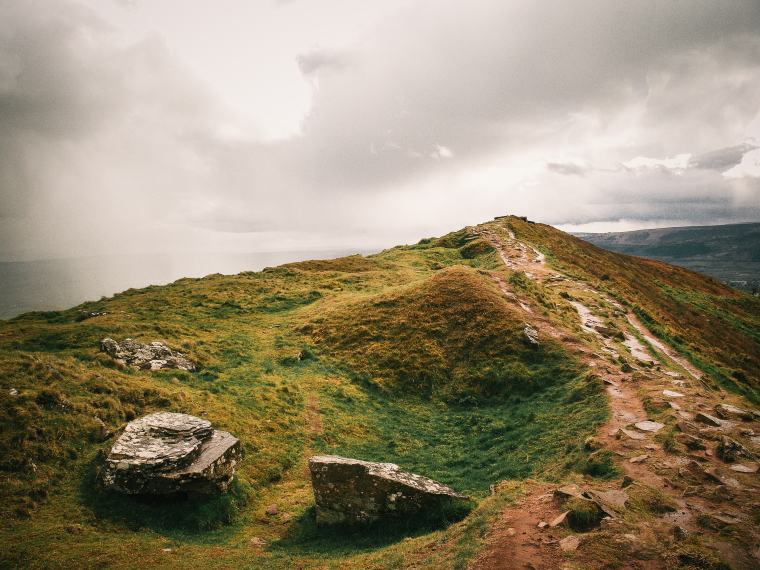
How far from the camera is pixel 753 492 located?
25.4ft

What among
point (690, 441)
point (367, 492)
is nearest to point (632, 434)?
point (690, 441)

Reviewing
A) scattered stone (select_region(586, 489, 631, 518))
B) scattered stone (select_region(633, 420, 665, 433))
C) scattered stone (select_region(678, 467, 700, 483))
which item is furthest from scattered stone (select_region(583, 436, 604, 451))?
scattered stone (select_region(586, 489, 631, 518))

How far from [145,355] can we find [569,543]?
22983mm

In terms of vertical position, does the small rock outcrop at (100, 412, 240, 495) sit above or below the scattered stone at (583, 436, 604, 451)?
above

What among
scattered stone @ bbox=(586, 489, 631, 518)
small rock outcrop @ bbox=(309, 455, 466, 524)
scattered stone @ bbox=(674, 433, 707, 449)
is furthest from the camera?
small rock outcrop @ bbox=(309, 455, 466, 524)

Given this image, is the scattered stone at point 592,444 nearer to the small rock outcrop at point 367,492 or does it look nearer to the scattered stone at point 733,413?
the scattered stone at point 733,413

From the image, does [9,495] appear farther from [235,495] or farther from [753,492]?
[753,492]

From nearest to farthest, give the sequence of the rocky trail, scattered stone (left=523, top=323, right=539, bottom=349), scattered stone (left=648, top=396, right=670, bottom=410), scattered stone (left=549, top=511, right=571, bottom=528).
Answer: the rocky trail, scattered stone (left=549, top=511, right=571, bottom=528), scattered stone (left=648, top=396, right=670, bottom=410), scattered stone (left=523, top=323, right=539, bottom=349)

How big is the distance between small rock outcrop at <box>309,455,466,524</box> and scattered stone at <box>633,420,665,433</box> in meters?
7.09

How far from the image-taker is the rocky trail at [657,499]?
247 inches

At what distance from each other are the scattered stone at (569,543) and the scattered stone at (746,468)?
5.59 m

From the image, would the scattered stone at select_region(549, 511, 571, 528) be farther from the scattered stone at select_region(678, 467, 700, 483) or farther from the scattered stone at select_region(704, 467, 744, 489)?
the scattered stone at select_region(704, 467, 744, 489)

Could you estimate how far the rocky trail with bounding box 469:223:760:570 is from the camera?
6.27 m

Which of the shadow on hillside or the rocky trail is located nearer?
the rocky trail
